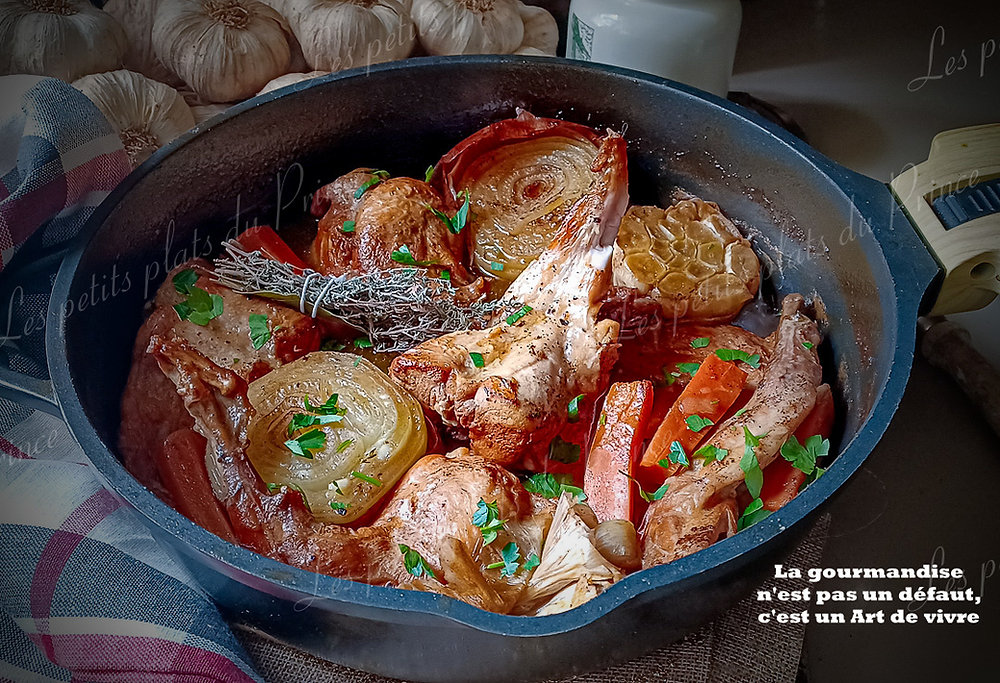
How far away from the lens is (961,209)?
1444 millimetres

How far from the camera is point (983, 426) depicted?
1999 mm

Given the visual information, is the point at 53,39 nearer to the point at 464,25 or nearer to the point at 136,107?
the point at 136,107

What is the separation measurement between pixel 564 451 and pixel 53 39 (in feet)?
5.30

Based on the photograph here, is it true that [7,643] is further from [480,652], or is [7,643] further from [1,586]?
[480,652]

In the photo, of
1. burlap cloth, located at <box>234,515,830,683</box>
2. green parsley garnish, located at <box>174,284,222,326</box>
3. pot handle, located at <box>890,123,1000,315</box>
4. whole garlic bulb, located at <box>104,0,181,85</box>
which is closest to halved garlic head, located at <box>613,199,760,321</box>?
pot handle, located at <box>890,123,1000,315</box>

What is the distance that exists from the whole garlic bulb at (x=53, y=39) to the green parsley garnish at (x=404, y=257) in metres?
1.06

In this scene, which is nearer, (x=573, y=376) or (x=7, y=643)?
(x=7, y=643)

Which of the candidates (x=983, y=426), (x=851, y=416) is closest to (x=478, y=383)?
(x=851, y=416)

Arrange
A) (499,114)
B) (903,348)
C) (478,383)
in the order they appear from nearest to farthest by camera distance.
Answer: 1. (903,348)
2. (478,383)
3. (499,114)

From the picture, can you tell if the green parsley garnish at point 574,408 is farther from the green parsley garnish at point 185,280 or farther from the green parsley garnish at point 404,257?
the green parsley garnish at point 185,280

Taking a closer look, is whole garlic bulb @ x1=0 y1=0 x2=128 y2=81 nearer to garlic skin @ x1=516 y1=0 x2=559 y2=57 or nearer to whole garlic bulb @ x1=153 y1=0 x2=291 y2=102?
whole garlic bulb @ x1=153 y1=0 x2=291 y2=102

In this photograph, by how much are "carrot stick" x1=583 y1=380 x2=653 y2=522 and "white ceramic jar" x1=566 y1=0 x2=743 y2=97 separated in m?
1.07

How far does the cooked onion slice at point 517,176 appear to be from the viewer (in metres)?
1.82

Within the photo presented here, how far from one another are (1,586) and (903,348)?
1.51 metres
